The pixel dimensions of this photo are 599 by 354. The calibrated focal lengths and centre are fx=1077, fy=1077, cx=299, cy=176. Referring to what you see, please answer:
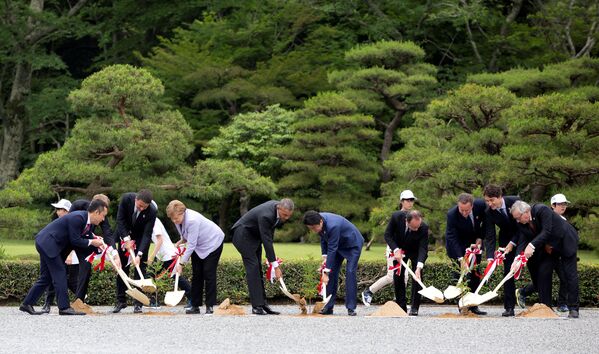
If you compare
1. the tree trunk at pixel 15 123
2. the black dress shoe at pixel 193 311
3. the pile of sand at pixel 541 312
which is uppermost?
the pile of sand at pixel 541 312

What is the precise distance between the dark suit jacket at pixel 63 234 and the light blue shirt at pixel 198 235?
3.69 ft

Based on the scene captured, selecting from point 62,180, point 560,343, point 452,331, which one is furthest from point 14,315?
point 62,180

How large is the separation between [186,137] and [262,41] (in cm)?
772

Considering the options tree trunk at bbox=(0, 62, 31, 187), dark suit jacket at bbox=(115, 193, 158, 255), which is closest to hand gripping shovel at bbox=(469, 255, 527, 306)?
dark suit jacket at bbox=(115, 193, 158, 255)

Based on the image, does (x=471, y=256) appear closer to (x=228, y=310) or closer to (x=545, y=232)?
(x=545, y=232)

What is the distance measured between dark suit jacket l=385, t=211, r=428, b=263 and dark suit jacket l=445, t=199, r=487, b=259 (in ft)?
1.03

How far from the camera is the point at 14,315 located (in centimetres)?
Answer: 1238

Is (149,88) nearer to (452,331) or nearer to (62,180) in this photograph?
(62,180)

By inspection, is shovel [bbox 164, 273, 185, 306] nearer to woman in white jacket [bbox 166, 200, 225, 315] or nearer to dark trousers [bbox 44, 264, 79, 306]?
woman in white jacket [bbox 166, 200, 225, 315]

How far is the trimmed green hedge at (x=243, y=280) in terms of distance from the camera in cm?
1460

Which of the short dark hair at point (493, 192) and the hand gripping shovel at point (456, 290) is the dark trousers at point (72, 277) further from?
the short dark hair at point (493, 192)

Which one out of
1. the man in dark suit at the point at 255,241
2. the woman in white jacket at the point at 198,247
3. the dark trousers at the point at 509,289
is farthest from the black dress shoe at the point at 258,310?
Result: the dark trousers at the point at 509,289

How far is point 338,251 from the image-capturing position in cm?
1255

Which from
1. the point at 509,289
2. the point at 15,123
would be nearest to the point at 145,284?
the point at 509,289
